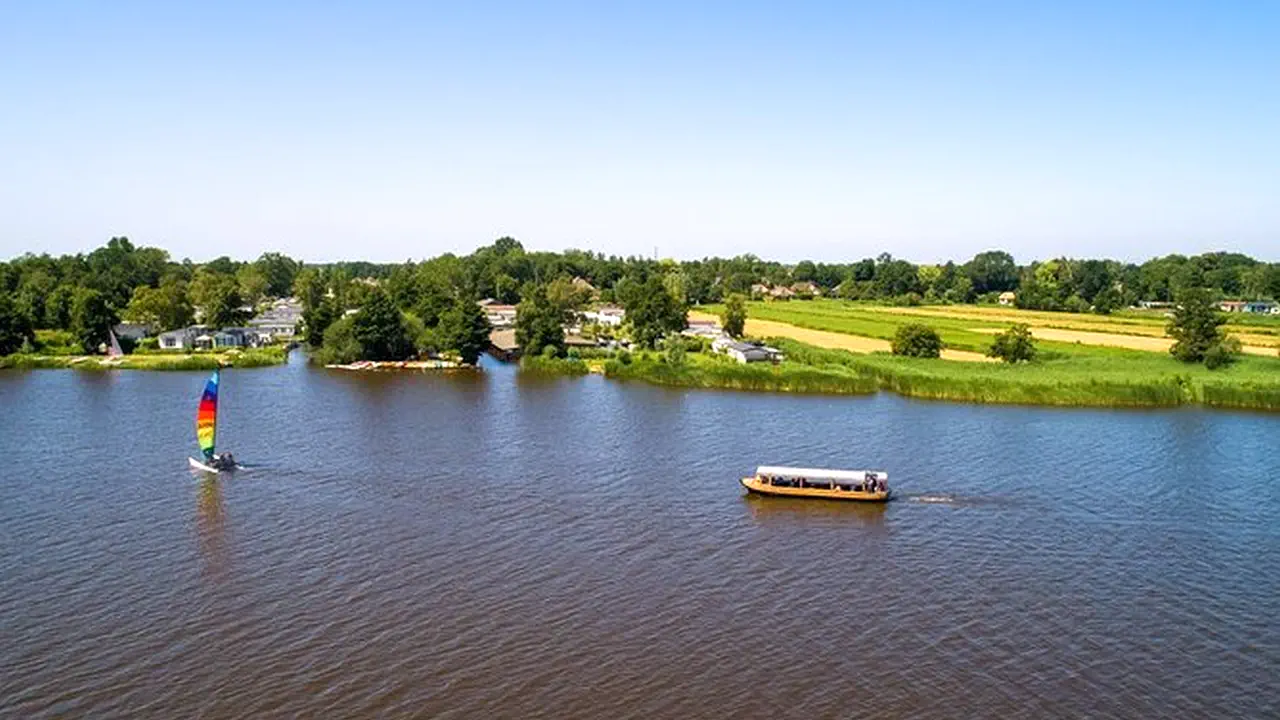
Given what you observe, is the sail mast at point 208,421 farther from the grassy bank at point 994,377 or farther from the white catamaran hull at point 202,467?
the grassy bank at point 994,377

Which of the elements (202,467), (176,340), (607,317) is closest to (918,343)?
(607,317)

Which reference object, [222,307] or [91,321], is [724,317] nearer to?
[222,307]

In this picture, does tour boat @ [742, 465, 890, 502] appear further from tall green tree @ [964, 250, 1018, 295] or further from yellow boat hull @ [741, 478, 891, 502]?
tall green tree @ [964, 250, 1018, 295]

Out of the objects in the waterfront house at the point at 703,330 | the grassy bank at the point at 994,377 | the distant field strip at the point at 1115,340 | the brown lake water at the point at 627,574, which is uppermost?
the waterfront house at the point at 703,330

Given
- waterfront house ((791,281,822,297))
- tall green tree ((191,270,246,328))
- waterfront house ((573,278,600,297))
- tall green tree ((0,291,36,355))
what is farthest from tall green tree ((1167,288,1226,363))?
waterfront house ((791,281,822,297))

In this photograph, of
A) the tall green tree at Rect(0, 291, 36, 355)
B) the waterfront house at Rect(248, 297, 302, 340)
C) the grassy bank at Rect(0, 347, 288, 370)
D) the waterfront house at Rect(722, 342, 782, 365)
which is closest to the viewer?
the grassy bank at Rect(0, 347, 288, 370)

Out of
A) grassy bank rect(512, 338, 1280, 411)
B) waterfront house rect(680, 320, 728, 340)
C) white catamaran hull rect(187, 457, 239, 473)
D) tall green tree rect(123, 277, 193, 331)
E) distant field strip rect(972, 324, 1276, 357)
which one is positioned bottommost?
white catamaran hull rect(187, 457, 239, 473)

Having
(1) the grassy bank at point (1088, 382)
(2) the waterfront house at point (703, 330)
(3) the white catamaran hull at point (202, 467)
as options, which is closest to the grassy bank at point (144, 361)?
(3) the white catamaran hull at point (202, 467)
